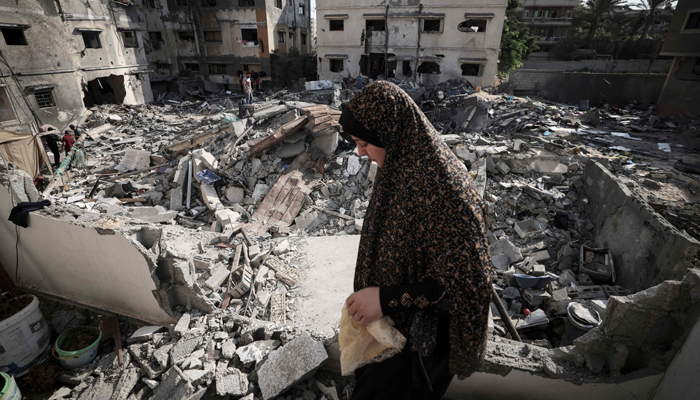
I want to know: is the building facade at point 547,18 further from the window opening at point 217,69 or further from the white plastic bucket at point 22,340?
the white plastic bucket at point 22,340

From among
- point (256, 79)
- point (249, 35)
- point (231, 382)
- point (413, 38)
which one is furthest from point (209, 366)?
point (249, 35)

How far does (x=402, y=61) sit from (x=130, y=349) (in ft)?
74.4

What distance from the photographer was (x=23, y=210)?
3629mm

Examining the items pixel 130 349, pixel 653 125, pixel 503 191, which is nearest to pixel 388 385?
pixel 130 349

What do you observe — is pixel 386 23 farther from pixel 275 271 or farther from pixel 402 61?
pixel 275 271

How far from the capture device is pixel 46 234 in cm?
376

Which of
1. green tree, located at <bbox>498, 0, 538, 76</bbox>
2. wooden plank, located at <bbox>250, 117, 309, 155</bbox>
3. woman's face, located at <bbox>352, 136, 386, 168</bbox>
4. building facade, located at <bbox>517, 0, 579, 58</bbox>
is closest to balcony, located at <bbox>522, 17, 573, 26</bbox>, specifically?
building facade, located at <bbox>517, 0, 579, 58</bbox>

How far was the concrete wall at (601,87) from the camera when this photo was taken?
57.1 ft

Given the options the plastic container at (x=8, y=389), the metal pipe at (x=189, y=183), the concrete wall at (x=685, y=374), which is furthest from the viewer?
the metal pipe at (x=189, y=183)

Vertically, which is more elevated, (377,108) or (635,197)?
(377,108)

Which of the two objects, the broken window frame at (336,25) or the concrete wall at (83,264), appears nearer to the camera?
the concrete wall at (83,264)

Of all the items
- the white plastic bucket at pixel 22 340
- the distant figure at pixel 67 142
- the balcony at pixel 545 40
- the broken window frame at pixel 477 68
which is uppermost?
the balcony at pixel 545 40


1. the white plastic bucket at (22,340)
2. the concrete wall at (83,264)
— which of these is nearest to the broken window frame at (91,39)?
the concrete wall at (83,264)

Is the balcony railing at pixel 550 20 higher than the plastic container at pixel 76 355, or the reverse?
the balcony railing at pixel 550 20
